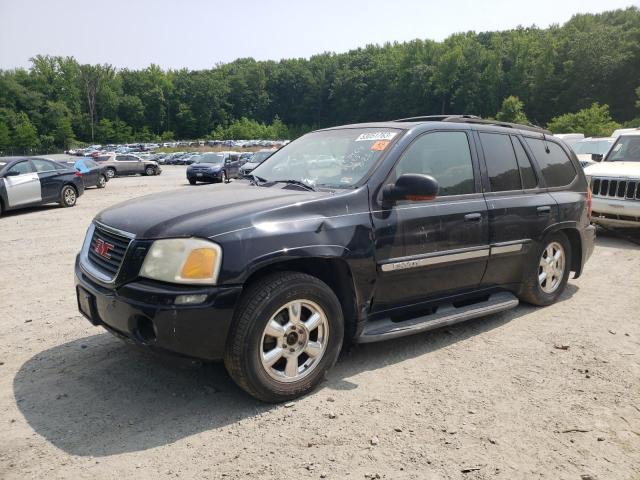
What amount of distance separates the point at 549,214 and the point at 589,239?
0.99 metres

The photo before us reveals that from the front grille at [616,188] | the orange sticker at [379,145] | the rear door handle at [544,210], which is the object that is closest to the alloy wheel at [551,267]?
the rear door handle at [544,210]

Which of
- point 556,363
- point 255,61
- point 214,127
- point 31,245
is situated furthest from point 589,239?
point 255,61

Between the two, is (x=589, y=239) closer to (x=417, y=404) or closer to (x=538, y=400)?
(x=538, y=400)

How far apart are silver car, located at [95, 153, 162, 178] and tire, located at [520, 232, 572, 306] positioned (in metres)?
29.5

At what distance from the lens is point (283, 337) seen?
3.26 meters

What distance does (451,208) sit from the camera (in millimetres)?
4152

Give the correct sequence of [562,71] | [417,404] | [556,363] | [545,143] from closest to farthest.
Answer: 1. [417,404]
2. [556,363]
3. [545,143]
4. [562,71]

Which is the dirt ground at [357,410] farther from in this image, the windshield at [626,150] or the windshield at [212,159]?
the windshield at [212,159]

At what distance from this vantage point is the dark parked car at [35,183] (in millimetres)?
12578

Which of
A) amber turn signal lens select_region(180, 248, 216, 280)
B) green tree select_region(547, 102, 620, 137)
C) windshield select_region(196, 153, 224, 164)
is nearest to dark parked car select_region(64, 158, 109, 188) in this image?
windshield select_region(196, 153, 224, 164)

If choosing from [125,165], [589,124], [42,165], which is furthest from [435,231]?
[589,124]

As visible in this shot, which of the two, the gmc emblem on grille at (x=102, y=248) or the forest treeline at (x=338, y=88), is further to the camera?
the forest treeline at (x=338, y=88)

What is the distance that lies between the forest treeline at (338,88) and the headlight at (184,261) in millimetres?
69799

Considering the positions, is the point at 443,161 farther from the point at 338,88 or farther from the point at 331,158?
the point at 338,88
